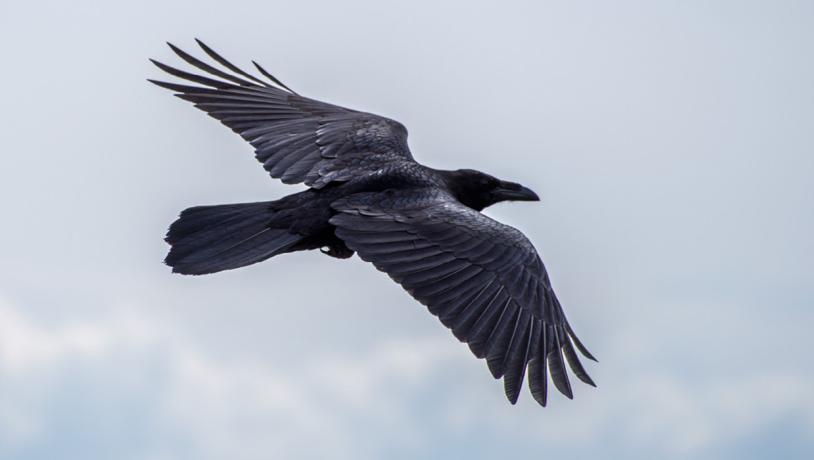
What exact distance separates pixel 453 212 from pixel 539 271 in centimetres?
94

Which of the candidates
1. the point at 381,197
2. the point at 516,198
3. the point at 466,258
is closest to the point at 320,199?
the point at 381,197

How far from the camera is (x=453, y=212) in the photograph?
13.0 meters

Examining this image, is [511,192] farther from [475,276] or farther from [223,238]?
[223,238]

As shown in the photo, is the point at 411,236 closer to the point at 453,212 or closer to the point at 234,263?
the point at 453,212

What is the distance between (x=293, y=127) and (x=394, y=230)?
2.90m

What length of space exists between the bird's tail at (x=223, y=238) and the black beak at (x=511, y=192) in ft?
8.71

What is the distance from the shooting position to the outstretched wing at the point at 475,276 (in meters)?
11.6

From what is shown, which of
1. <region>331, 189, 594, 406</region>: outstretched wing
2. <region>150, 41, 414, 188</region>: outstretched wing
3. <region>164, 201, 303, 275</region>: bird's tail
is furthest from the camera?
<region>150, 41, 414, 188</region>: outstretched wing

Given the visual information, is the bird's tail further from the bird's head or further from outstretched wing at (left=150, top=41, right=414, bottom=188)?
the bird's head

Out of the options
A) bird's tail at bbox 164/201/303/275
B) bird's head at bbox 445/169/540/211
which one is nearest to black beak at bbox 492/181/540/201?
bird's head at bbox 445/169/540/211

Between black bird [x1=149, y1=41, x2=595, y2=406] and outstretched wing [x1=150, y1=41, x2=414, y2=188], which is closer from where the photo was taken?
black bird [x1=149, y1=41, x2=595, y2=406]

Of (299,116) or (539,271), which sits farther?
(299,116)

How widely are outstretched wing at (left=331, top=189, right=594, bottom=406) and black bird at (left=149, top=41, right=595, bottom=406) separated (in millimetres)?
11

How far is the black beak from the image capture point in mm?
15062
